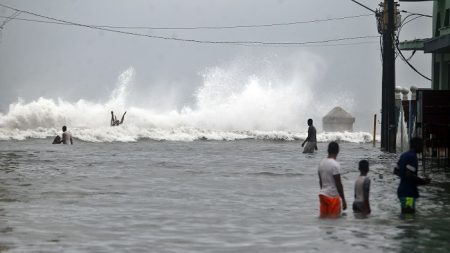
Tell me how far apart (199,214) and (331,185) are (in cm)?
240

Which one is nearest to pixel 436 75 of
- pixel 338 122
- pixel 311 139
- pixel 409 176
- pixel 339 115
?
pixel 311 139

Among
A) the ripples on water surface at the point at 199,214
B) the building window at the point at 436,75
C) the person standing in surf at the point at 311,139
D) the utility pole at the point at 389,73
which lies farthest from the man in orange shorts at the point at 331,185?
the building window at the point at 436,75

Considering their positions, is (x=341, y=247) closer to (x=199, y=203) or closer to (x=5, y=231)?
(x=5, y=231)

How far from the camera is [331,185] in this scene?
12586 mm

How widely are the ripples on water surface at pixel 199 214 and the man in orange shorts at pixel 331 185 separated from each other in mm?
200

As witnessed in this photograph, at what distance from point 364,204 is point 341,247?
10.4 ft

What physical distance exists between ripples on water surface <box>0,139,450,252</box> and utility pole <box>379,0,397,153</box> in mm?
9676

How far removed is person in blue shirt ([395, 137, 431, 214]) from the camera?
42.0 ft

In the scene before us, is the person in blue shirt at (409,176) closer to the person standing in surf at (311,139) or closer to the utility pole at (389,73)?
the person standing in surf at (311,139)

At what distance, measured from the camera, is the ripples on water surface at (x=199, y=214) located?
10.7 metres

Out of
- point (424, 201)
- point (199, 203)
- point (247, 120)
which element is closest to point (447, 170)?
point (424, 201)

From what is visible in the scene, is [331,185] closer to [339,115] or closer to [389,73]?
[389,73]

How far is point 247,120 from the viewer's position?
8725 cm

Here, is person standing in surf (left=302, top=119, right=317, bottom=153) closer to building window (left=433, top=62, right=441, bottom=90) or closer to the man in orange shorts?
building window (left=433, top=62, right=441, bottom=90)
